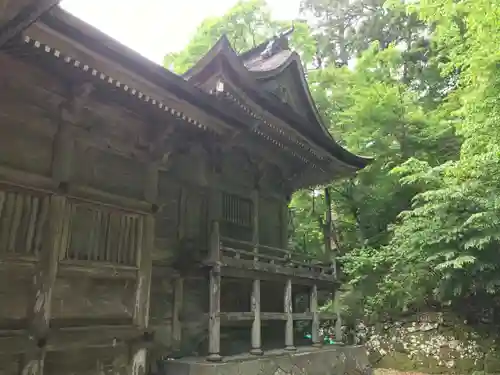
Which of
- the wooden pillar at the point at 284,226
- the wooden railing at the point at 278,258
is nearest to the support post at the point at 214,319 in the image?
the wooden railing at the point at 278,258

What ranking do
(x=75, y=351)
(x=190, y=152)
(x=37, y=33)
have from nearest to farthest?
1. (x=37, y=33)
2. (x=75, y=351)
3. (x=190, y=152)

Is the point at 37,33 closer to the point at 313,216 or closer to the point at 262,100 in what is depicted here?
the point at 262,100

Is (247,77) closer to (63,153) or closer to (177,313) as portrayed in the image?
(63,153)

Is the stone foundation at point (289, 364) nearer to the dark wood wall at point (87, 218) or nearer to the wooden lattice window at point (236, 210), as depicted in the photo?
the dark wood wall at point (87, 218)

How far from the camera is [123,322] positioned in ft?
23.6

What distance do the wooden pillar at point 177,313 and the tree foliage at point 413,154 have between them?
24.0 ft

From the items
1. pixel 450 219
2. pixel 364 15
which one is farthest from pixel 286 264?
pixel 364 15

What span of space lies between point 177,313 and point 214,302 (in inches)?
39.8

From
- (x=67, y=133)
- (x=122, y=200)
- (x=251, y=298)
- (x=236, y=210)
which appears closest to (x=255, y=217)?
(x=236, y=210)

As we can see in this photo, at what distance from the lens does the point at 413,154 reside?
53.7 ft

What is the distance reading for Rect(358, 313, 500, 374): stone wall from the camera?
1325 centimetres

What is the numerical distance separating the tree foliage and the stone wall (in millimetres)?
606

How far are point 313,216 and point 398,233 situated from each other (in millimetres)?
5717

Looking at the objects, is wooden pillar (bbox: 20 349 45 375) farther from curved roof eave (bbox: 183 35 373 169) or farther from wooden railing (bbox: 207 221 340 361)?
curved roof eave (bbox: 183 35 373 169)
